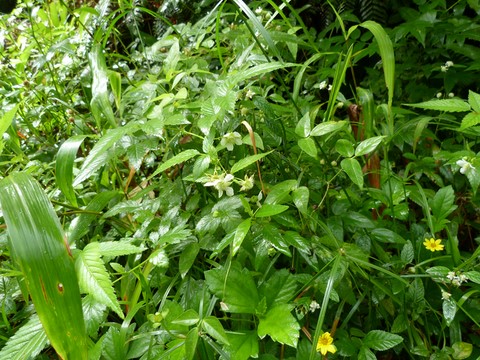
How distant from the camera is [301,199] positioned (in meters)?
0.77

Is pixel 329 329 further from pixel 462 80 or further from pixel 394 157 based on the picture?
pixel 462 80

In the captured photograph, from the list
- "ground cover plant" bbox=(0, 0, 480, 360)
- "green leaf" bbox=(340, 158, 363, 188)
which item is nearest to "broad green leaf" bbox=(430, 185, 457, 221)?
"ground cover plant" bbox=(0, 0, 480, 360)

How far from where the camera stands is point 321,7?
6.52ft

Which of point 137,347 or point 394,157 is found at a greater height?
point 137,347

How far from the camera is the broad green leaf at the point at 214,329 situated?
65 centimetres

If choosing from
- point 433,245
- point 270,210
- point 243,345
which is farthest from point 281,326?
point 433,245

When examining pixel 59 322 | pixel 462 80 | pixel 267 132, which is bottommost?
pixel 462 80

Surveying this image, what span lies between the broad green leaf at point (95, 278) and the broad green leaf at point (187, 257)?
19cm

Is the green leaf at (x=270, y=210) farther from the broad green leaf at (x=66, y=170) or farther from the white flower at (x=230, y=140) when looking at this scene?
the broad green leaf at (x=66, y=170)

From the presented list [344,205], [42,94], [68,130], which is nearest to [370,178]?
[344,205]

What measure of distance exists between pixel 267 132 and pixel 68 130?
2.44ft

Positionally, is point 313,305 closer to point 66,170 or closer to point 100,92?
point 66,170

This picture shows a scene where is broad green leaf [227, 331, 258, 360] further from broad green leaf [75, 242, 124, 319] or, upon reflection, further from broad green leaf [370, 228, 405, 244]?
broad green leaf [370, 228, 405, 244]

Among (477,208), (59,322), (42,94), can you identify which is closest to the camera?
(59,322)
